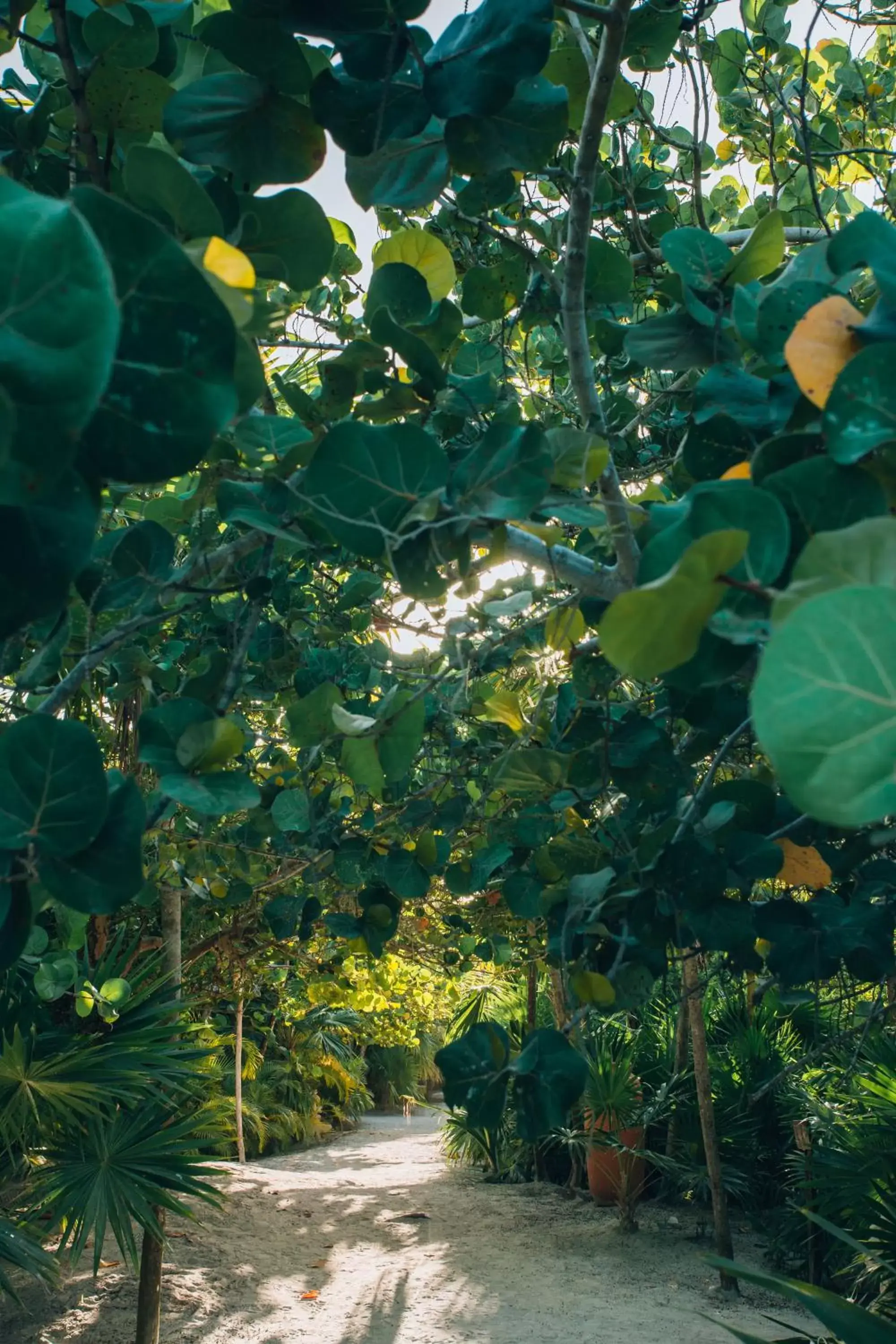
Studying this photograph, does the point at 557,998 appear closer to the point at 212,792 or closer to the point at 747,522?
the point at 212,792

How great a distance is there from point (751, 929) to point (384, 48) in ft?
3.23

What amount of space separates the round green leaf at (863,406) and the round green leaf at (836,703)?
0.25m

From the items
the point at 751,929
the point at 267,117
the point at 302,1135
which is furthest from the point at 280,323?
the point at 302,1135

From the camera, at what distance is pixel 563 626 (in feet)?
4.27

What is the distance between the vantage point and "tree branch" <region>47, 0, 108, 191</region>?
75cm

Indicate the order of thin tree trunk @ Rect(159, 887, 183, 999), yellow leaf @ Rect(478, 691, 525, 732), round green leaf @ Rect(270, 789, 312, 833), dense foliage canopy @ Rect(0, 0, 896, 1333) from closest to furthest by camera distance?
dense foliage canopy @ Rect(0, 0, 896, 1333)
yellow leaf @ Rect(478, 691, 525, 732)
round green leaf @ Rect(270, 789, 312, 833)
thin tree trunk @ Rect(159, 887, 183, 999)

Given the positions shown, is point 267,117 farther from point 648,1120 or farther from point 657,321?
point 648,1120

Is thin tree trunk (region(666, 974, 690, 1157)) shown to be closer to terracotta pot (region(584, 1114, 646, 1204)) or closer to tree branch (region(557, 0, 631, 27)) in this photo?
terracotta pot (region(584, 1114, 646, 1204))

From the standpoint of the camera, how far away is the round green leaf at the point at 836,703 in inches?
12.5

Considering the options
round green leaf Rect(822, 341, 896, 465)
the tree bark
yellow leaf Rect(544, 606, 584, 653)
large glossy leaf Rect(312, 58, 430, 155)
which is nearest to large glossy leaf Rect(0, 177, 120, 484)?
round green leaf Rect(822, 341, 896, 465)

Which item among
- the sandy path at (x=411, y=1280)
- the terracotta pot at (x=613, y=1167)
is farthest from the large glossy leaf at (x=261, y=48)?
the terracotta pot at (x=613, y=1167)

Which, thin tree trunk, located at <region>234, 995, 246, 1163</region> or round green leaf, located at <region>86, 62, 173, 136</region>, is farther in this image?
thin tree trunk, located at <region>234, 995, 246, 1163</region>

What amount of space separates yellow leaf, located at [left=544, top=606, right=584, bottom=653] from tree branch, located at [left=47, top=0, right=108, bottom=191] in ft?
2.26

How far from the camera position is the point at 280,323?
0.78 meters
